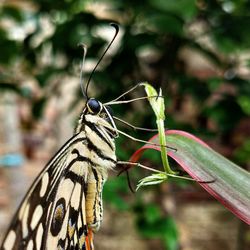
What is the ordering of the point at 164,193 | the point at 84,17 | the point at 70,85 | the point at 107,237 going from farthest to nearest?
the point at 107,237
the point at 70,85
the point at 164,193
the point at 84,17

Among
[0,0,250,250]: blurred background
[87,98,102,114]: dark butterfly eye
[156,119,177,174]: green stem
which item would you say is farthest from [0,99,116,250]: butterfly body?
[0,0,250,250]: blurred background

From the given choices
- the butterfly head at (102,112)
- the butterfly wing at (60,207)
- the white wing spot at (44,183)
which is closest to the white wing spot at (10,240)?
the butterfly wing at (60,207)

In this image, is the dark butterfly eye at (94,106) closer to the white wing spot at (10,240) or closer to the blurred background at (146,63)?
the white wing spot at (10,240)

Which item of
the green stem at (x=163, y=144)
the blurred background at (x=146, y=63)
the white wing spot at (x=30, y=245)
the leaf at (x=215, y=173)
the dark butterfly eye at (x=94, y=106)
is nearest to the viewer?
the leaf at (x=215, y=173)

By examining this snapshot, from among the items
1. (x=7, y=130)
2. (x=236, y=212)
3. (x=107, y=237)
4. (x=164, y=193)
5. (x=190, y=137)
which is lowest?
(x=236, y=212)

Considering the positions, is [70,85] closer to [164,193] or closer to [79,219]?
[164,193]

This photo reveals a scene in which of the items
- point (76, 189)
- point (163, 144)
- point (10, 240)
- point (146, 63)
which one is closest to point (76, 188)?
point (76, 189)

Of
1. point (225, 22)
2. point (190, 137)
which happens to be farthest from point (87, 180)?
point (225, 22)

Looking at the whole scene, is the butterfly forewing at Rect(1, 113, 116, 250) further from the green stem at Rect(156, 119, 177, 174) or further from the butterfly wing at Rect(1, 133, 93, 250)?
the green stem at Rect(156, 119, 177, 174)
